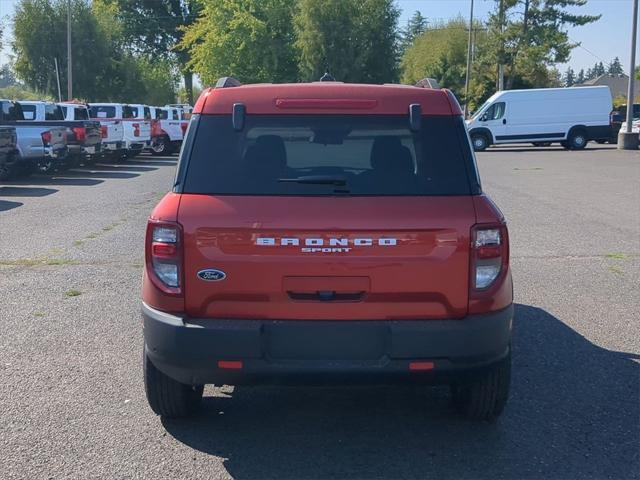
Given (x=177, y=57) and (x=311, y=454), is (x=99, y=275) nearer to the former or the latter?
(x=311, y=454)

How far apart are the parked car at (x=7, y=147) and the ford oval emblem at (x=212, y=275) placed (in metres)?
15.2

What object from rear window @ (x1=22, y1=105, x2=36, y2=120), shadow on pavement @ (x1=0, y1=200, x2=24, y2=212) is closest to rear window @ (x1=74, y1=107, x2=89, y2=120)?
rear window @ (x1=22, y1=105, x2=36, y2=120)

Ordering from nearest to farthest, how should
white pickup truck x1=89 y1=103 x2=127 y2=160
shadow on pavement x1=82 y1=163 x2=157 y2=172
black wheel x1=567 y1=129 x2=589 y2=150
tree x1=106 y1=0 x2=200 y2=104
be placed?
shadow on pavement x1=82 y1=163 x2=157 y2=172
white pickup truck x1=89 y1=103 x2=127 y2=160
black wheel x1=567 y1=129 x2=589 y2=150
tree x1=106 y1=0 x2=200 y2=104

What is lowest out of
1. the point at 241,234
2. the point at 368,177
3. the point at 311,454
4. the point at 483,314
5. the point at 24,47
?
the point at 311,454

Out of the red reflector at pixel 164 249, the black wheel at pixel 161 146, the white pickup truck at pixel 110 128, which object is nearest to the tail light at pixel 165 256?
the red reflector at pixel 164 249

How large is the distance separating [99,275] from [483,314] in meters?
5.89

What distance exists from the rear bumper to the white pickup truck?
22.4m

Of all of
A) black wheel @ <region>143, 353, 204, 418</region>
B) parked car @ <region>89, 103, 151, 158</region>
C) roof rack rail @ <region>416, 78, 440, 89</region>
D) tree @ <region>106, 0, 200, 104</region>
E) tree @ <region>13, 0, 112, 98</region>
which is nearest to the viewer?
black wheel @ <region>143, 353, 204, 418</region>

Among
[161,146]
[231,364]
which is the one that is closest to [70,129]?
[161,146]

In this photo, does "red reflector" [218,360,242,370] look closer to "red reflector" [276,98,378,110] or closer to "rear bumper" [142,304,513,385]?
"rear bumper" [142,304,513,385]

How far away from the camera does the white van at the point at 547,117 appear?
113 feet

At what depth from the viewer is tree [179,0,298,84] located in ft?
176

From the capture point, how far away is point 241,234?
4027 millimetres

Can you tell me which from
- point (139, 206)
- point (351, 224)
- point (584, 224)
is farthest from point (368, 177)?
point (139, 206)
